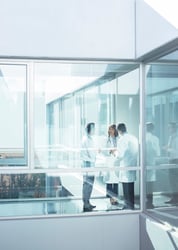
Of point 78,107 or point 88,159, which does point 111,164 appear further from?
point 78,107

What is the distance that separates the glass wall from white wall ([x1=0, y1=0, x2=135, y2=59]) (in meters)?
0.24

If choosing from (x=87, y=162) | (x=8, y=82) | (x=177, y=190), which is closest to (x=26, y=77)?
(x=8, y=82)

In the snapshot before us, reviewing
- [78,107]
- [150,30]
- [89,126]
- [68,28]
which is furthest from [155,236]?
[68,28]

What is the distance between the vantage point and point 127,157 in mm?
5691

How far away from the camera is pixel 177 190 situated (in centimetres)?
519

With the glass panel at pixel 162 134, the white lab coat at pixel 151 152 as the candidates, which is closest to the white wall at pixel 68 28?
the glass panel at pixel 162 134

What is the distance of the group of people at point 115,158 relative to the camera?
5582 mm

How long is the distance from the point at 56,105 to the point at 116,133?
895mm

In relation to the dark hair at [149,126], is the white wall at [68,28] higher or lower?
higher

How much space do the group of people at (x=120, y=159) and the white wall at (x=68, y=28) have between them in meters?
1.01

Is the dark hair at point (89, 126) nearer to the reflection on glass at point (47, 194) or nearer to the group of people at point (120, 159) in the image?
the group of people at point (120, 159)

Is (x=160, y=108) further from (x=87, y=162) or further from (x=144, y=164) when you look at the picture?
(x=87, y=162)

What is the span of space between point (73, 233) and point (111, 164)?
1007mm

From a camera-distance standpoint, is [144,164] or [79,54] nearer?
[79,54]
